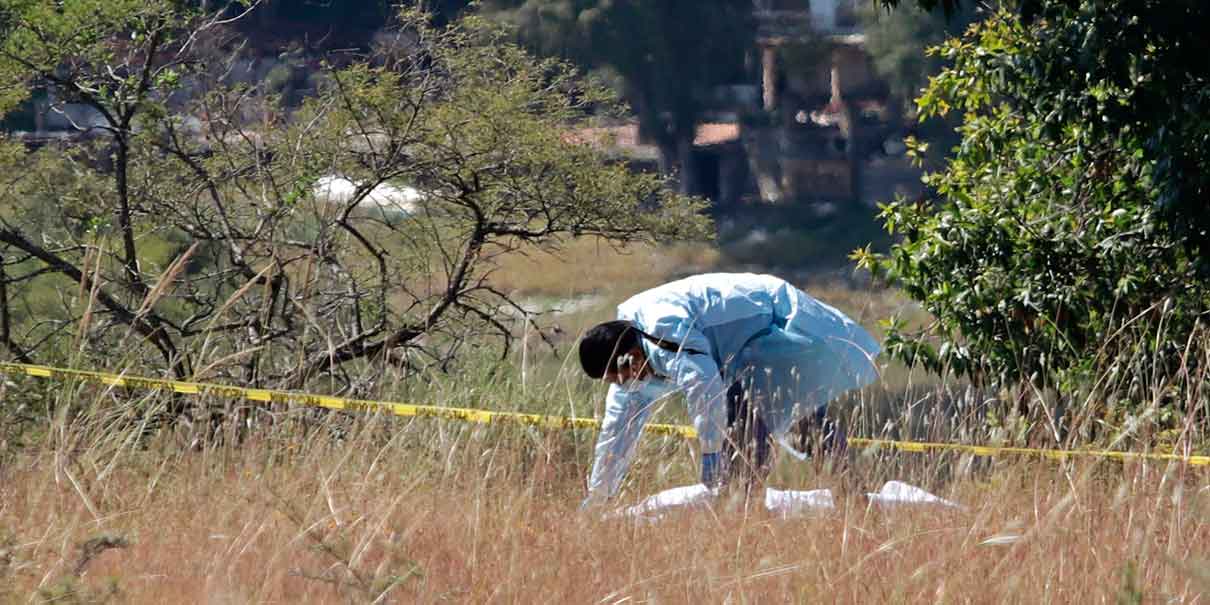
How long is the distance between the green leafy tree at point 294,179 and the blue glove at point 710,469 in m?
4.80

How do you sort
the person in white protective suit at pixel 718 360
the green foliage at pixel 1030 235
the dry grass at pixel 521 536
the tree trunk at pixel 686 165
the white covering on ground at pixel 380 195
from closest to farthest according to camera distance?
the dry grass at pixel 521 536
the person in white protective suit at pixel 718 360
the green foliage at pixel 1030 235
the white covering on ground at pixel 380 195
the tree trunk at pixel 686 165

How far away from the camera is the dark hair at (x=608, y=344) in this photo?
4.77 m

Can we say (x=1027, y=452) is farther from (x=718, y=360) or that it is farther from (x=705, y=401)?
(x=718, y=360)

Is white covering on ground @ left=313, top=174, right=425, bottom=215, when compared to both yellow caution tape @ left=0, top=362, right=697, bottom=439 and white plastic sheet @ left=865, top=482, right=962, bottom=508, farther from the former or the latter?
white plastic sheet @ left=865, top=482, right=962, bottom=508

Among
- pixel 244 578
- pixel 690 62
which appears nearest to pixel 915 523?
pixel 244 578

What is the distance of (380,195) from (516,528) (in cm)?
739

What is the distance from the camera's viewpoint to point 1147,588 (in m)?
3.07

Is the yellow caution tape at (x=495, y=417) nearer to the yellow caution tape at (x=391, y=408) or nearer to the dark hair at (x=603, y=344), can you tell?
the yellow caution tape at (x=391, y=408)

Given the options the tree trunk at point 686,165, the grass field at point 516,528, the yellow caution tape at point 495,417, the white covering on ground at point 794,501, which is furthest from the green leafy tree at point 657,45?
the white covering on ground at point 794,501

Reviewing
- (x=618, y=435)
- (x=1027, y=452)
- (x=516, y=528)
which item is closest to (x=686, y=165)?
(x=618, y=435)

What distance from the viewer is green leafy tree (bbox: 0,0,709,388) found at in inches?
374

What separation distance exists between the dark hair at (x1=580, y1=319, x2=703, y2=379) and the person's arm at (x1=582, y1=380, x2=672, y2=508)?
8 centimetres

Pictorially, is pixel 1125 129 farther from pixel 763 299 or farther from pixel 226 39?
pixel 226 39

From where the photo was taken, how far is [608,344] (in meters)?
4.77
